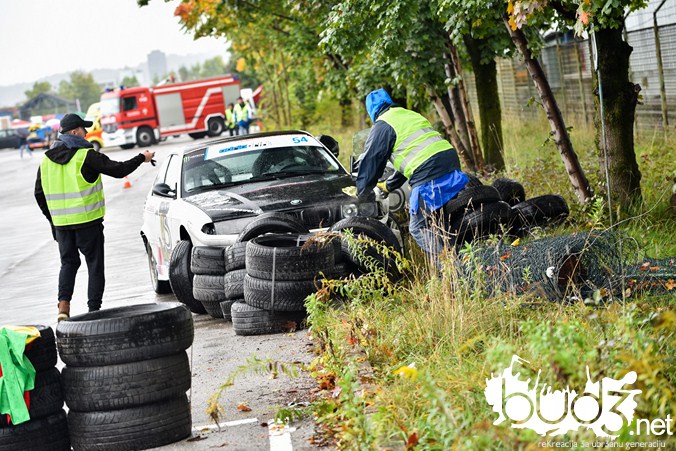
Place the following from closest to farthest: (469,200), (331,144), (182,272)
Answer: (469,200) < (182,272) < (331,144)

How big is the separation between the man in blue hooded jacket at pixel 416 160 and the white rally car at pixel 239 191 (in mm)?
1275

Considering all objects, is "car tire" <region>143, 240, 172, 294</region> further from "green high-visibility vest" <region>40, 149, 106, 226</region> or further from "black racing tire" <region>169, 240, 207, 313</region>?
"green high-visibility vest" <region>40, 149, 106, 226</region>

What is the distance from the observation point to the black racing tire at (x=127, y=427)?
246 inches

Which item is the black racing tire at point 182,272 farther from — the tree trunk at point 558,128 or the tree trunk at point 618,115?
the tree trunk at point 618,115

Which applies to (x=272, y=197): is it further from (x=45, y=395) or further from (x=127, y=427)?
(x=127, y=427)

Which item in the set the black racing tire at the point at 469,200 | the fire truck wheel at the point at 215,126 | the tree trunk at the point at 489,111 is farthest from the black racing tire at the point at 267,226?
the fire truck wheel at the point at 215,126

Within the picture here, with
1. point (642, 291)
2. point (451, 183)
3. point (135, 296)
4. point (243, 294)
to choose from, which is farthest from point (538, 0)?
point (135, 296)

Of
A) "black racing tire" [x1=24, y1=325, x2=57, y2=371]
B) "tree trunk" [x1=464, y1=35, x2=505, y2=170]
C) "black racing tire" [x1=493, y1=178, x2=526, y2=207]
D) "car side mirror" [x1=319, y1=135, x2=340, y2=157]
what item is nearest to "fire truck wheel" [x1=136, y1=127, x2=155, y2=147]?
"tree trunk" [x1=464, y1=35, x2=505, y2=170]

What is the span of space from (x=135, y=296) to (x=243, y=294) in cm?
328

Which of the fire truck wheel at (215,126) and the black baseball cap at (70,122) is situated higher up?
the black baseball cap at (70,122)

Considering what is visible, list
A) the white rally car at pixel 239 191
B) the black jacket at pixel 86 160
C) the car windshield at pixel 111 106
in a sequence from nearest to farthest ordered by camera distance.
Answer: the black jacket at pixel 86 160 < the white rally car at pixel 239 191 < the car windshield at pixel 111 106

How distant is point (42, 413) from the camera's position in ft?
20.9

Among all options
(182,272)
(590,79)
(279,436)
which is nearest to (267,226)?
(182,272)

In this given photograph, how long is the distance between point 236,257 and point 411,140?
6.20ft
